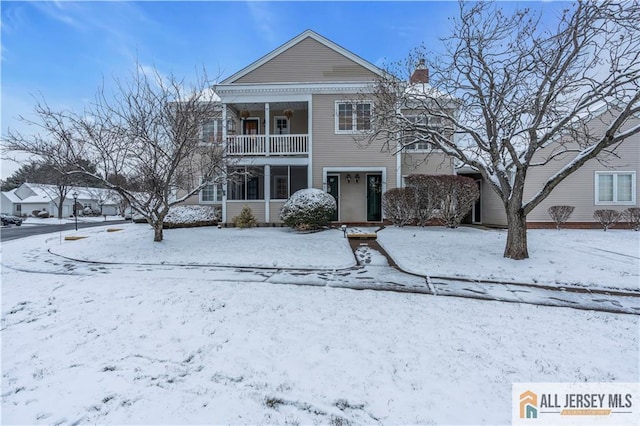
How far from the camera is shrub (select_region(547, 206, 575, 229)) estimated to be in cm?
1381

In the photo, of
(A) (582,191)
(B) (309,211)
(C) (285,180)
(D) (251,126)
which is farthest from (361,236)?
(A) (582,191)

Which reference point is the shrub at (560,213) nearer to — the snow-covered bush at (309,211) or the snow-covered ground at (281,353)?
the snow-covered bush at (309,211)

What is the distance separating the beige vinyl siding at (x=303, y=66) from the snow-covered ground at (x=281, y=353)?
13.0 m

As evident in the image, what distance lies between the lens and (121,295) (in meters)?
5.55

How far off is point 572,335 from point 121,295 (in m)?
7.18

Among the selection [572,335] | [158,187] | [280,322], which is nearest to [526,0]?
[572,335]

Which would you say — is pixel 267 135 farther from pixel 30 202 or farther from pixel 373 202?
pixel 30 202

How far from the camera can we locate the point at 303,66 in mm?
15945

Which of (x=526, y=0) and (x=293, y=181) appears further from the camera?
(x=293, y=181)

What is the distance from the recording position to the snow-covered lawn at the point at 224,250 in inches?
325

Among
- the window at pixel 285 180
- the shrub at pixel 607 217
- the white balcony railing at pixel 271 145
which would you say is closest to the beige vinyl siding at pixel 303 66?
the white balcony railing at pixel 271 145

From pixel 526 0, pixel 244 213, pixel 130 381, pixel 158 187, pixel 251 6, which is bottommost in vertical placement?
pixel 130 381

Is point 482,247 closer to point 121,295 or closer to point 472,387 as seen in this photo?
point 472,387

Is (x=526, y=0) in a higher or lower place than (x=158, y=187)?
higher
